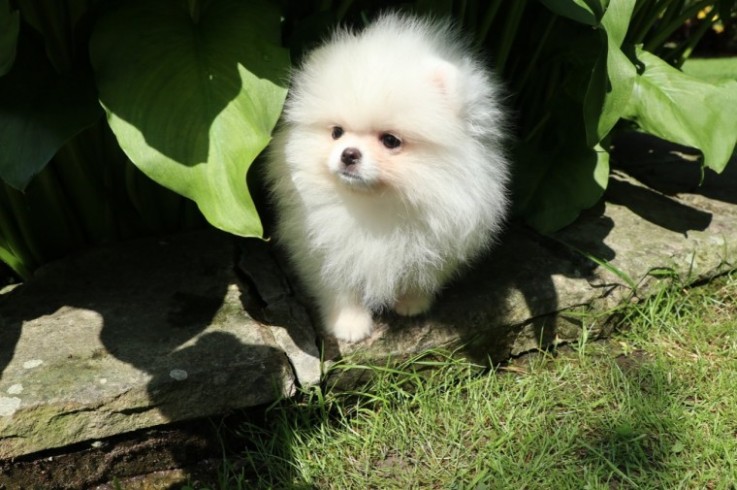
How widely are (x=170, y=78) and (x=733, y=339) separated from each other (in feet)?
5.63

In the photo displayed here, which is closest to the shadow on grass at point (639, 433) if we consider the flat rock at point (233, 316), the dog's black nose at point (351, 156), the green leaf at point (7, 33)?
the flat rock at point (233, 316)

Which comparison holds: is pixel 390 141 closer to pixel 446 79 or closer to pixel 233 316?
pixel 446 79

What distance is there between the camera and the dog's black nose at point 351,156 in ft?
5.00

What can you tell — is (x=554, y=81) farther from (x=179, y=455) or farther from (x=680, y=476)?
(x=179, y=455)

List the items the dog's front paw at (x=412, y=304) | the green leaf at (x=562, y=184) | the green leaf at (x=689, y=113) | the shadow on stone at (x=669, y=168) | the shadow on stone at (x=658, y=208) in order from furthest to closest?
the shadow on stone at (x=669, y=168)
the shadow on stone at (x=658, y=208)
the green leaf at (x=562, y=184)
the green leaf at (x=689, y=113)
the dog's front paw at (x=412, y=304)

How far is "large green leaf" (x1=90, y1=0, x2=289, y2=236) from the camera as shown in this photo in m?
1.49

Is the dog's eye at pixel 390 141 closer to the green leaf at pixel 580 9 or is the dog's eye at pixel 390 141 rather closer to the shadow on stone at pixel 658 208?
the green leaf at pixel 580 9

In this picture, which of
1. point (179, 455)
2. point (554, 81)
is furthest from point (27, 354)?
point (554, 81)

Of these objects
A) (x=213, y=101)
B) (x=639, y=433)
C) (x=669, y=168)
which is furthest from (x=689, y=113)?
(x=213, y=101)

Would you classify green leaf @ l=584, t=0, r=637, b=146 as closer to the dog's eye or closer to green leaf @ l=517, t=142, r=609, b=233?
green leaf @ l=517, t=142, r=609, b=233

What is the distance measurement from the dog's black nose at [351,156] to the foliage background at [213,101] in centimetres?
17

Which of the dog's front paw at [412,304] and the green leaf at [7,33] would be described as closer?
the green leaf at [7,33]

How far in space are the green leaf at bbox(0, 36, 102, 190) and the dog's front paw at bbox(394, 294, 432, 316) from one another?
35.0 inches

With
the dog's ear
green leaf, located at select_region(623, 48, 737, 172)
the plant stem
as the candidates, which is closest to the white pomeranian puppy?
the dog's ear
